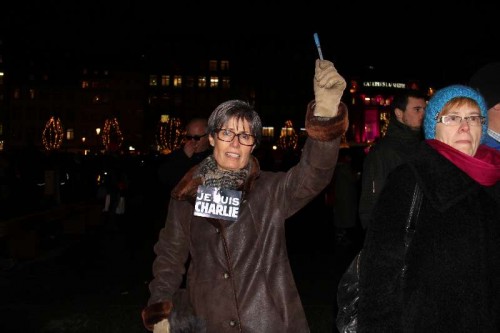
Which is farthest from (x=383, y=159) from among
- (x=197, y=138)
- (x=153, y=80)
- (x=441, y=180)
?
(x=153, y=80)

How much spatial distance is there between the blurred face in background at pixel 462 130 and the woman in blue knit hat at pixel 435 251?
0.33 feet

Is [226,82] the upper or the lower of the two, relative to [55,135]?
upper

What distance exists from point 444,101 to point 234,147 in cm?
110

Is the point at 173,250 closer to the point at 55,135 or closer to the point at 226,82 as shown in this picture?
the point at 55,135

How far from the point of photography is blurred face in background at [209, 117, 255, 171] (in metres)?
3.04

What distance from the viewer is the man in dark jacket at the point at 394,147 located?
454 cm

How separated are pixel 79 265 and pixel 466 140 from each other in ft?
25.9

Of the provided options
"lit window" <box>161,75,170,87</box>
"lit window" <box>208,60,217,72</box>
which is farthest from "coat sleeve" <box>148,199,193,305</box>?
"lit window" <box>208,60,217,72</box>

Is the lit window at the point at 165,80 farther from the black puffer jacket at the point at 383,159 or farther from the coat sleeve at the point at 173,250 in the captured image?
the coat sleeve at the point at 173,250

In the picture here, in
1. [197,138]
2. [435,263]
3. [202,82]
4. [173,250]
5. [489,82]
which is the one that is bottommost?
[173,250]

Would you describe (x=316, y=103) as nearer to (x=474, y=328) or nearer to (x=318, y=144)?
(x=318, y=144)

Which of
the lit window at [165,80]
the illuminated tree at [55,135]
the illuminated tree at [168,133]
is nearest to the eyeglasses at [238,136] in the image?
the illuminated tree at [55,135]

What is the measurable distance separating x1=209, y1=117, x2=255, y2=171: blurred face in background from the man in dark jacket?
1.81 meters

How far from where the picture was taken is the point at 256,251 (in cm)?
289
